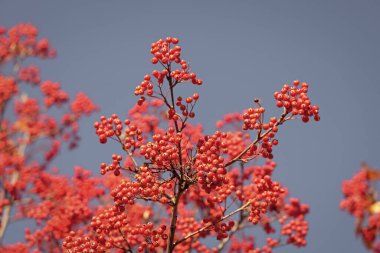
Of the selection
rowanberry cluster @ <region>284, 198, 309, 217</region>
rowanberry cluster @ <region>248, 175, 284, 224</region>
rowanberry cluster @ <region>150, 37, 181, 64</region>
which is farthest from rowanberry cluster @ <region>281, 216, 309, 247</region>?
rowanberry cluster @ <region>150, 37, 181, 64</region>

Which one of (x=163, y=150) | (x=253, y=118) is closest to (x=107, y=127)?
(x=163, y=150)

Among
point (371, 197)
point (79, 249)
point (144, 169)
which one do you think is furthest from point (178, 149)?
point (371, 197)

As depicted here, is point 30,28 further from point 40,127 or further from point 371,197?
point 371,197

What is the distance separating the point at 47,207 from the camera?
1350 centimetres

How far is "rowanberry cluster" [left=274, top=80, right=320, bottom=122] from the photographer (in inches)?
206

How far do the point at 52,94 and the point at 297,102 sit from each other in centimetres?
1599

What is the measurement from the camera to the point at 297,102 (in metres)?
5.24

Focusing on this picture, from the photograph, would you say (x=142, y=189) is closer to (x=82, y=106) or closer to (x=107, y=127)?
(x=107, y=127)

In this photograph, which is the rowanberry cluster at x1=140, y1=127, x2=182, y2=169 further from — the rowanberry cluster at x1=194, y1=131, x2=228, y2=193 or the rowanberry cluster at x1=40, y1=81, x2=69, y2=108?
the rowanberry cluster at x1=40, y1=81, x2=69, y2=108

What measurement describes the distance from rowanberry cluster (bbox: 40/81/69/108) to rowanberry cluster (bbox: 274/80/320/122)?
15.6 m

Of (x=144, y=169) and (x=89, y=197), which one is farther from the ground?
(x=89, y=197)

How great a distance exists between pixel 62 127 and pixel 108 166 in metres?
14.1

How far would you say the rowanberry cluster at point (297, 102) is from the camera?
5.22 m

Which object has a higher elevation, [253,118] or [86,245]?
[253,118]
